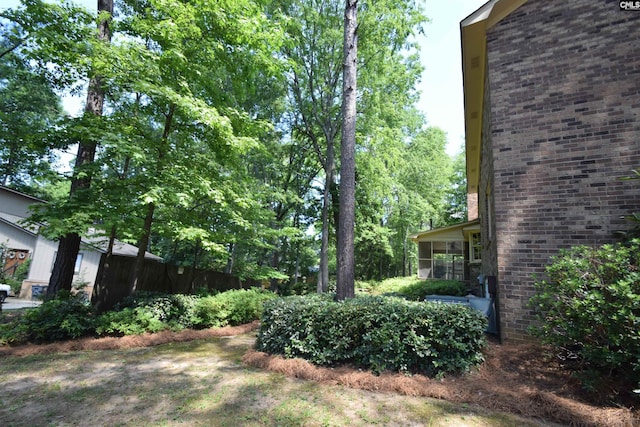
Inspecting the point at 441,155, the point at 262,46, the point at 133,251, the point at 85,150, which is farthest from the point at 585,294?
the point at 441,155

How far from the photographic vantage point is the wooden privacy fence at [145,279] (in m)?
7.97

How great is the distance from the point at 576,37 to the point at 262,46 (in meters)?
6.68

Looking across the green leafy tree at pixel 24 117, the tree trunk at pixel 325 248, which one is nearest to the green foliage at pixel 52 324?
the green leafy tree at pixel 24 117

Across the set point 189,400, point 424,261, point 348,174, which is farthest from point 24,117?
point 424,261

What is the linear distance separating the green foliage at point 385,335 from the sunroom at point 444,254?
1373 centimetres

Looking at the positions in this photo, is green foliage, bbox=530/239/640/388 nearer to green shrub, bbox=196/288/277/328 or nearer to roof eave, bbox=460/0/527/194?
roof eave, bbox=460/0/527/194

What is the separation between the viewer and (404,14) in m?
13.3

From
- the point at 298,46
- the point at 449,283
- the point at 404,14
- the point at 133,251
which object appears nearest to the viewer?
the point at 404,14

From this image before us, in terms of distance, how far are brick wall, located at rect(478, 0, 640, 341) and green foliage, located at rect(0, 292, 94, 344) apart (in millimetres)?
8296

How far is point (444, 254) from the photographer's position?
19609 mm

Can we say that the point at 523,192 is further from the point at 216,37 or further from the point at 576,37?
the point at 216,37

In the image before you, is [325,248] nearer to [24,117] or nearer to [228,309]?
[228,309]

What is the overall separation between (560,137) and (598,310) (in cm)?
330

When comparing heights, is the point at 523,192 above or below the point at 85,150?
below
